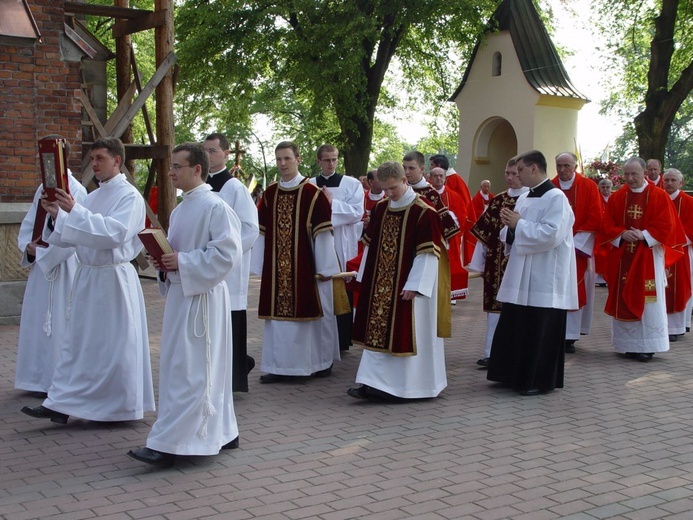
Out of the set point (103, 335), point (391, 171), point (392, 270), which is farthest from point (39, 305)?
point (391, 171)

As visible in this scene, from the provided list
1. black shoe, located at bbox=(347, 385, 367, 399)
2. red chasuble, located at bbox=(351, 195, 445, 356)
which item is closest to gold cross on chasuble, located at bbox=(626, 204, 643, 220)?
red chasuble, located at bbox=(351, 195, 445, 356)

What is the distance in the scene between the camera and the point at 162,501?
5.02m

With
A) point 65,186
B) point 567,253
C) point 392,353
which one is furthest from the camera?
point 567,253

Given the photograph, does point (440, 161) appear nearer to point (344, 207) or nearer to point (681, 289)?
point (344, 207)

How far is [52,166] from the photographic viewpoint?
20.4 ft

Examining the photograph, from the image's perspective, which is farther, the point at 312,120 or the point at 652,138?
the point at 312,120

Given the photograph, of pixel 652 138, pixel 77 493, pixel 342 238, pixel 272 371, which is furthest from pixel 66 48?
pixel 652 138

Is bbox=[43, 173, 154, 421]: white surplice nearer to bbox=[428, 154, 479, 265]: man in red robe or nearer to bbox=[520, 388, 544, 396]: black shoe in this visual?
bbox=[520, 388, 544, 396]: black shoe

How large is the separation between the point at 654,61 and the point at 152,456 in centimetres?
1698

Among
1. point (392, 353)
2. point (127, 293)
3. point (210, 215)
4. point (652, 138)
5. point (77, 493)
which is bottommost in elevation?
point (77, 493)

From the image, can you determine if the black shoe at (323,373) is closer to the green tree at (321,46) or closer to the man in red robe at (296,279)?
the man in red robe at (296,279)

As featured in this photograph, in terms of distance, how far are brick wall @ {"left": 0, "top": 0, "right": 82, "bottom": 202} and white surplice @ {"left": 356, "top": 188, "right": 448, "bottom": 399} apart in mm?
5819

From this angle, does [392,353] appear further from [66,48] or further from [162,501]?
[66,48]

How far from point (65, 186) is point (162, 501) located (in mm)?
2365
